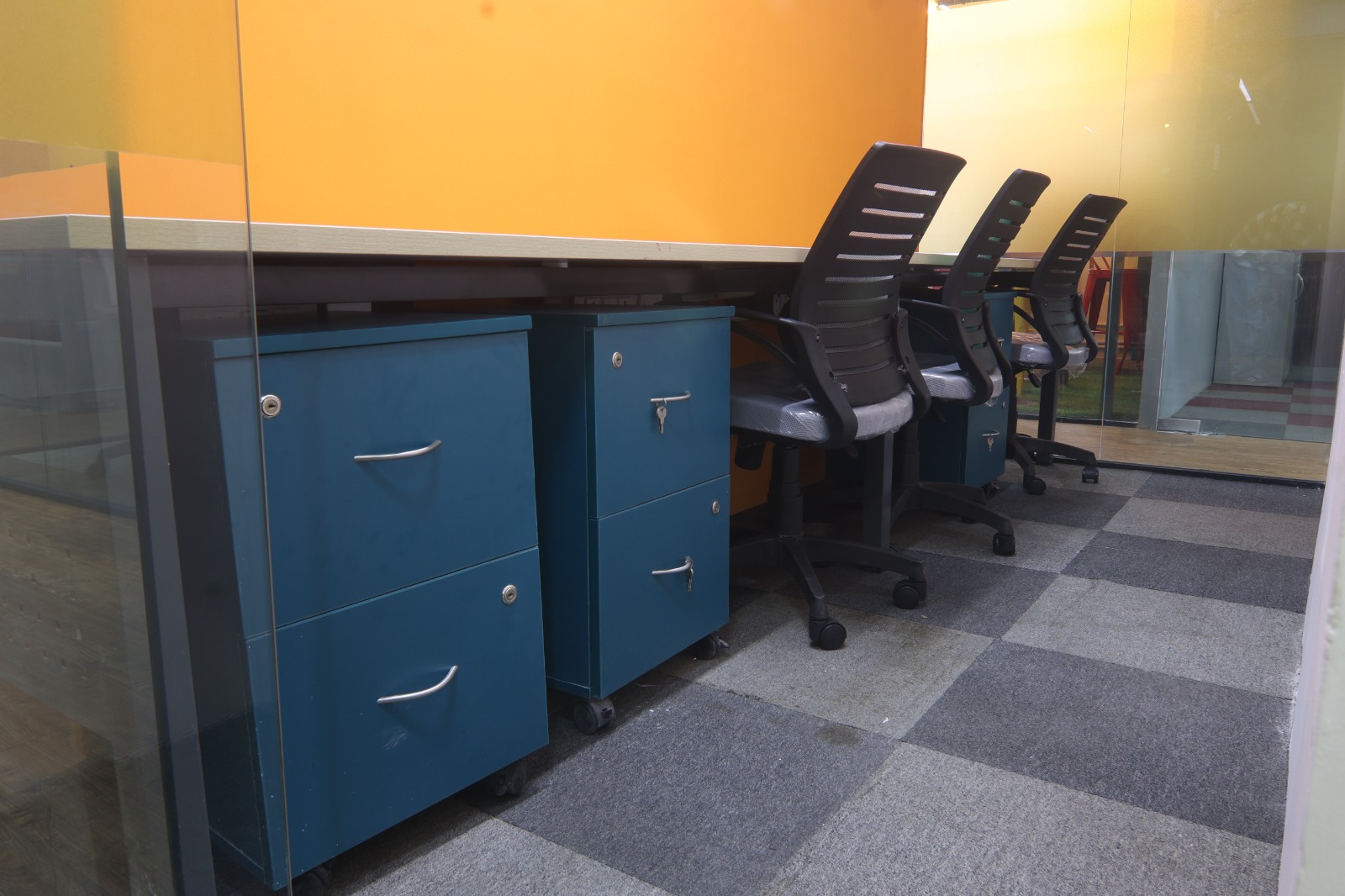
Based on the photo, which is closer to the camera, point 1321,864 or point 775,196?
point 1321,864

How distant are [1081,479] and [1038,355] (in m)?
0.66

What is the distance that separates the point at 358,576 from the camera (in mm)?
1130

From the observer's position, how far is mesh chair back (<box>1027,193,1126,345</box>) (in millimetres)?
3068

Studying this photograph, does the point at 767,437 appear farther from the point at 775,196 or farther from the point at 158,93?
the point at 775,196

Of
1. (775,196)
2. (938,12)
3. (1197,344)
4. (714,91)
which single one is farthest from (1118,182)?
(714,91)

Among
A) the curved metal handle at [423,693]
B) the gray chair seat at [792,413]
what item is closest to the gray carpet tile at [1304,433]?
the gray chair seat at [792,413]

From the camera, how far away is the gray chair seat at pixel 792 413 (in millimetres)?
1806

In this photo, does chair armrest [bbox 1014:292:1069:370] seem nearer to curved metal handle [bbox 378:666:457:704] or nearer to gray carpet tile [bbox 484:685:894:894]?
gray carpet tile [bbox 484:685:894:894]

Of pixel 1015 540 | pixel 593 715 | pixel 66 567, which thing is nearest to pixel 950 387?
pixel 1015 540

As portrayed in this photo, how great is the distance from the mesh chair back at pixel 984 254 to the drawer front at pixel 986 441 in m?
0.40

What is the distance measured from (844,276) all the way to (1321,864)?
1.53 metres

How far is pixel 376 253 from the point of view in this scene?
3.41 feet

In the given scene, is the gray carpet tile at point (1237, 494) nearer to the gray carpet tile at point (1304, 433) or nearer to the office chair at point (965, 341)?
the gray carpet tile at point (1304, 433)

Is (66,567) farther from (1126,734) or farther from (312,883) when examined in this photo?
(1126,734)
